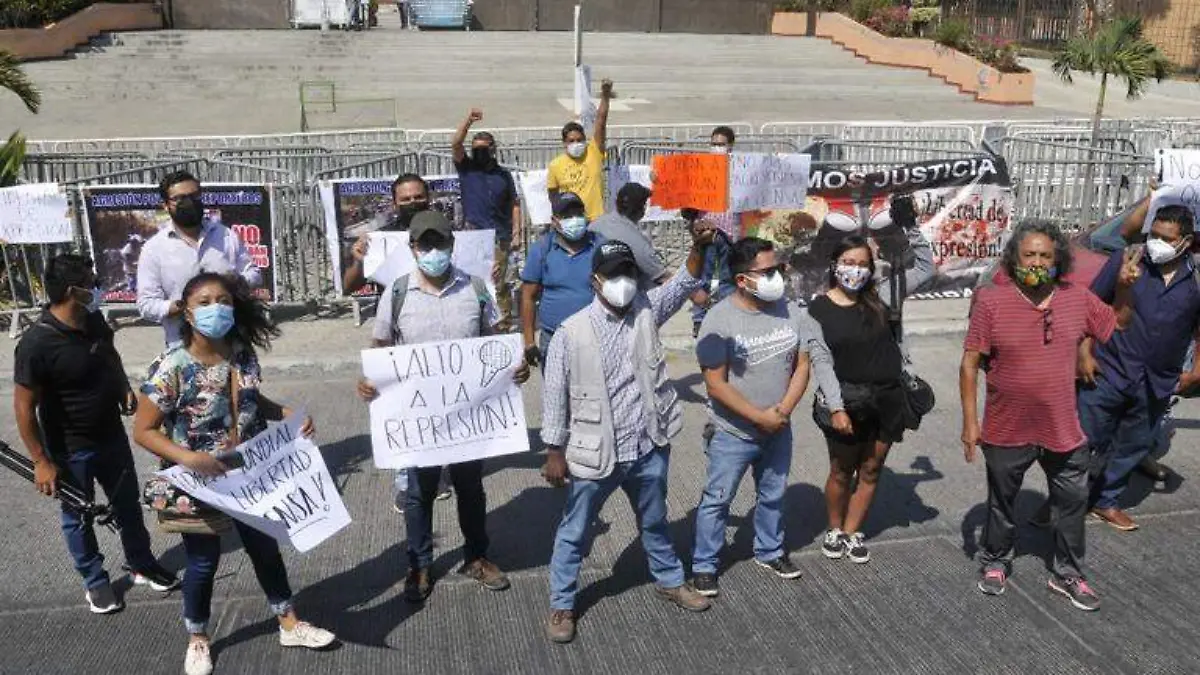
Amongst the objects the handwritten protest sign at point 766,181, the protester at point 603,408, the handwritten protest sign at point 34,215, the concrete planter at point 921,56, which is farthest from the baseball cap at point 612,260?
the concrete planter at point 921,56

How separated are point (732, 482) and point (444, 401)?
1398 mm

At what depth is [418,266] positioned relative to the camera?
197 inches

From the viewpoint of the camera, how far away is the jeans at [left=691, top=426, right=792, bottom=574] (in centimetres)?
509

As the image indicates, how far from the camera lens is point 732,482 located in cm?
511

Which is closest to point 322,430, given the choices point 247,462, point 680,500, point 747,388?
point 680,500

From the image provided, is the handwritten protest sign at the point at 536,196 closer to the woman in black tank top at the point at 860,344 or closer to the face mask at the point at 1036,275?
the woman in black tank top at the point at 860,344

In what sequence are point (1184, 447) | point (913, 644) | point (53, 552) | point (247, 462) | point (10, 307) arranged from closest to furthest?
point (247, 462) → point (913, 644) → point (53, 552) → point (1184, 447) → point (10, 307)

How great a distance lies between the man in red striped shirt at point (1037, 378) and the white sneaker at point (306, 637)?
9.95 ft

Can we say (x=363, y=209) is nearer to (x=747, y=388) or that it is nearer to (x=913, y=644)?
(x=747, y=388)

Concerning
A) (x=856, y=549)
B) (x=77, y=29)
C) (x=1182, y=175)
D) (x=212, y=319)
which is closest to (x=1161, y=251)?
(x=856, y=549)

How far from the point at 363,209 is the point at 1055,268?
21.8ft

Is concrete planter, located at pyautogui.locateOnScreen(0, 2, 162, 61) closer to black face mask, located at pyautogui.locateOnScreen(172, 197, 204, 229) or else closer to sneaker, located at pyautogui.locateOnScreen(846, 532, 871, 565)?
black face mask, located at pyautogui.locateOnScreen(172, 197, 204, 229)

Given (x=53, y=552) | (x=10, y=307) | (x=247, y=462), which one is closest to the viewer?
(x=247, y=462)

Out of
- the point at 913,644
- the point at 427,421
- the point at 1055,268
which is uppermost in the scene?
the point at 1055,268
